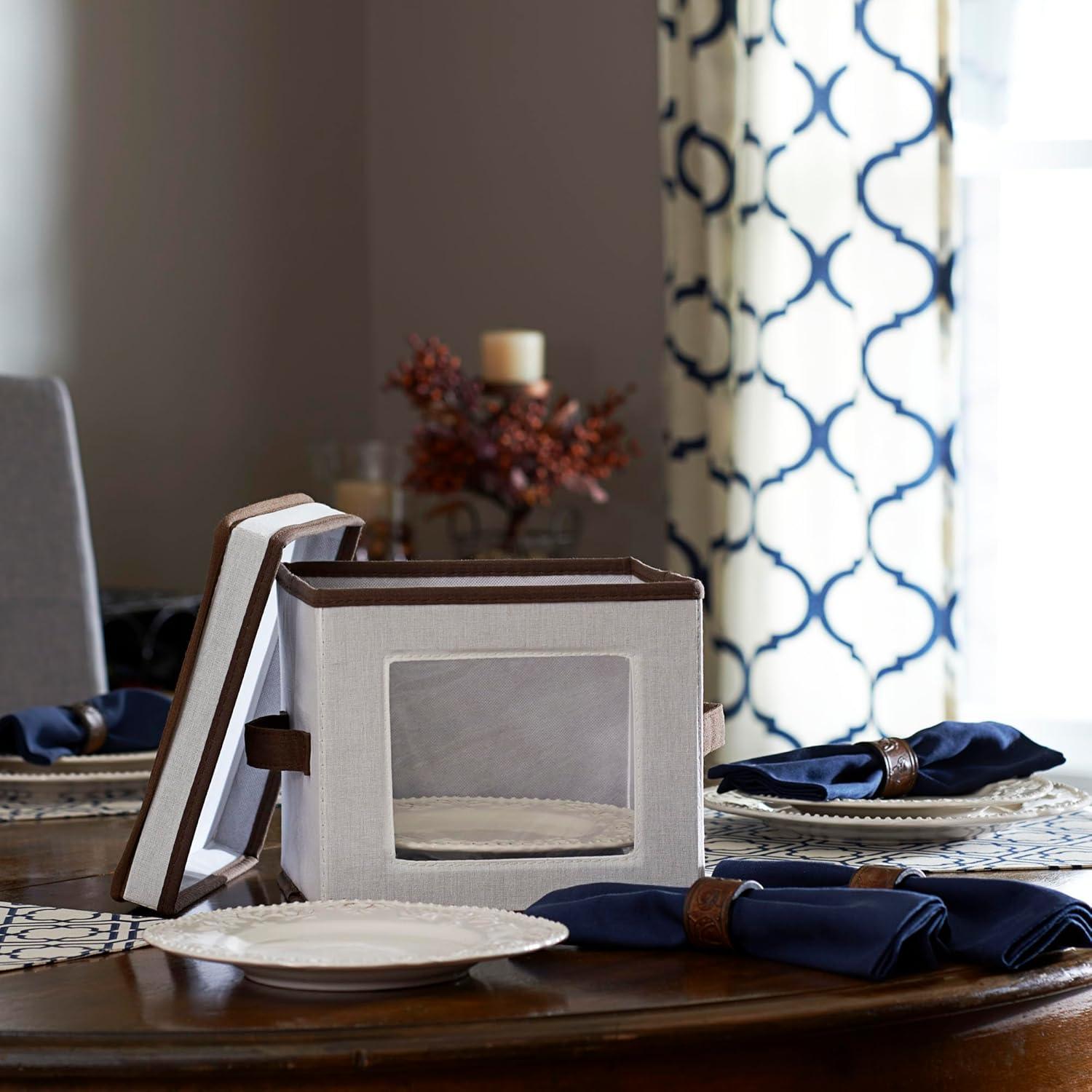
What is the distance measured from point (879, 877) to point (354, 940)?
0.93 ft

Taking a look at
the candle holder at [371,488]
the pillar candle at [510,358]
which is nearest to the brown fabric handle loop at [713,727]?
the candle holder at [371,488]

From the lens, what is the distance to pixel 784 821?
1130 mm

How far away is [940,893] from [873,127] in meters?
2.58

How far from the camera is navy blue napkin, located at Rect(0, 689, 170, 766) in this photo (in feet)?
4.54

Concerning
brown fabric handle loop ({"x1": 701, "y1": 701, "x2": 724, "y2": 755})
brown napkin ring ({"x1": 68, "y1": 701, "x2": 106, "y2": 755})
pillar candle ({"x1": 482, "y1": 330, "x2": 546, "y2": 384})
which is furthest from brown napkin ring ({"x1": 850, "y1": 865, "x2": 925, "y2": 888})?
pillar candle ({"x1": 482, "y1": 330, "x2": 546, "y2": 384})

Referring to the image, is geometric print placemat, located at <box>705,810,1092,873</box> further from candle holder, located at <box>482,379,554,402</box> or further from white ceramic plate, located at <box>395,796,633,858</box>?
candle holder, located at <box>482,379,554,402</box>

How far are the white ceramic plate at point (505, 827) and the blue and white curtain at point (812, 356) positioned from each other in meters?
2.26

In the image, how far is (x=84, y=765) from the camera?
1.40 meters

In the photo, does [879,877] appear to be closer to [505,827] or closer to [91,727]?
[505,827]

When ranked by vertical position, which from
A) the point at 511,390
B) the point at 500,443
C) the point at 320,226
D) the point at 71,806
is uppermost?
the point at 320,226

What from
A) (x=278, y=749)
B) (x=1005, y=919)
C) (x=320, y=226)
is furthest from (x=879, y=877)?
(x=320, y=226)

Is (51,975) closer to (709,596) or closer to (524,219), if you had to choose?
(709,596)

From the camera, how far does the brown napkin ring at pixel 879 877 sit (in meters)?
0.81

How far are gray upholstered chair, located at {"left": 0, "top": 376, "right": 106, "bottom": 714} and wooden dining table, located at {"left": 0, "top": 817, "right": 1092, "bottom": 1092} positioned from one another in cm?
154
